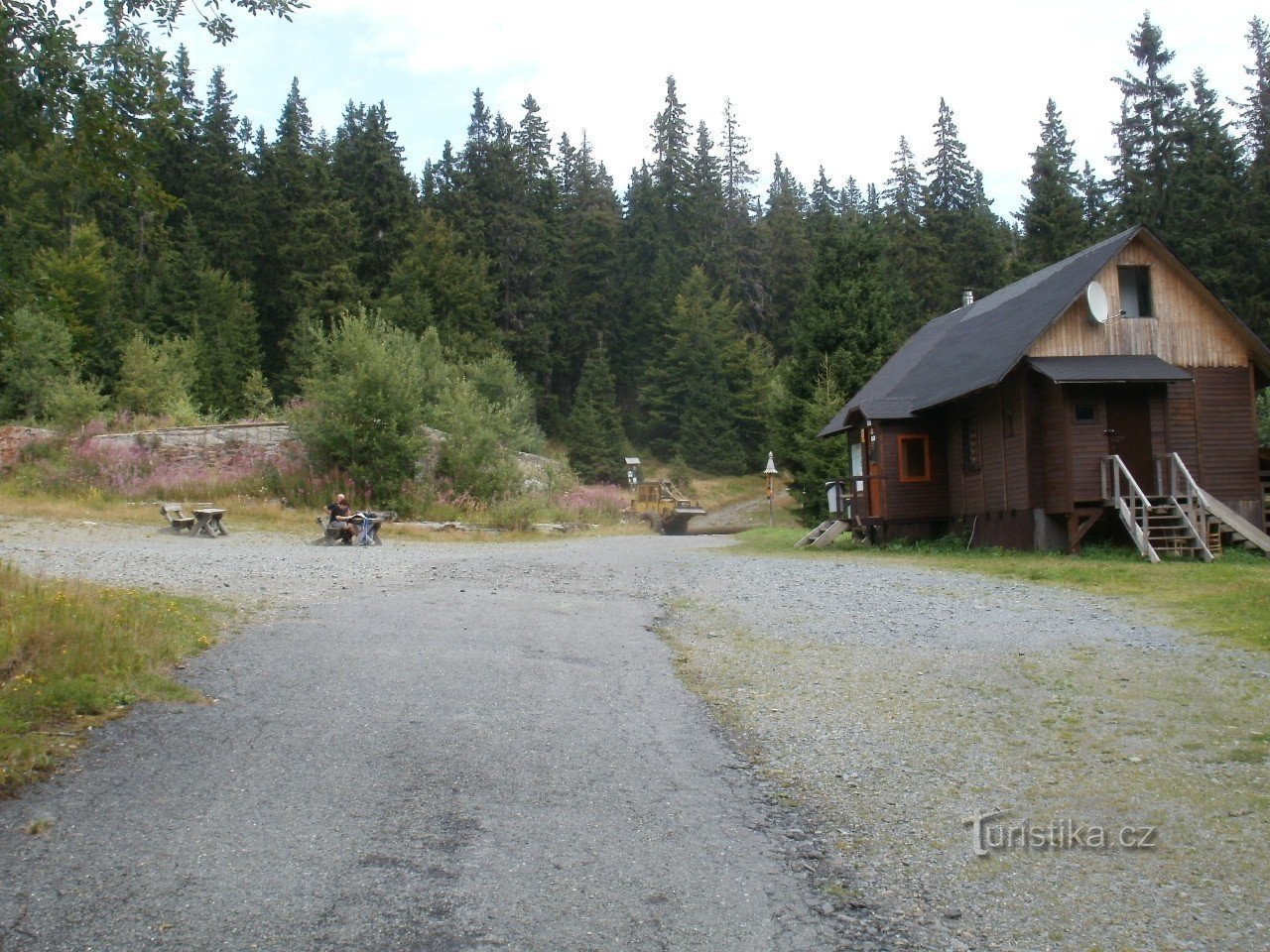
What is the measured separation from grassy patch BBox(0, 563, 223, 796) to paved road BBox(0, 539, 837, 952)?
26cm

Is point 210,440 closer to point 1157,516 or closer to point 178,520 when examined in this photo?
point 178,520

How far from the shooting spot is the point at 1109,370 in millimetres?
21750

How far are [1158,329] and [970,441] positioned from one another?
496 cm

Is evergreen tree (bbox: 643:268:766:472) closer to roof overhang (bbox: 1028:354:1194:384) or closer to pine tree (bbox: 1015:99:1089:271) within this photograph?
pine tree (bbox: 1015:99:1089:271)

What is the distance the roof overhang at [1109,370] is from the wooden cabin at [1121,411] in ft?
0.13

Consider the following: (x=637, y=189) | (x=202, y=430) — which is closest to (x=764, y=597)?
(x=202, y=430)

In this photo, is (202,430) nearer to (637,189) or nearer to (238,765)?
(238,765)

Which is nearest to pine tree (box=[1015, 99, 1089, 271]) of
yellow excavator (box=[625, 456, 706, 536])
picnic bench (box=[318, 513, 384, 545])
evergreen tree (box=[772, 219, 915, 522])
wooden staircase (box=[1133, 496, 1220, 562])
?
evergreen tree (box=[772, 219, 915, 522])

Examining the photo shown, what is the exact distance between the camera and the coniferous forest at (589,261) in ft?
143

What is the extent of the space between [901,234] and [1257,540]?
56.2 metres

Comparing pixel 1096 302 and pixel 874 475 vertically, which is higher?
pixel 1096 302

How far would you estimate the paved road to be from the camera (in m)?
4.30

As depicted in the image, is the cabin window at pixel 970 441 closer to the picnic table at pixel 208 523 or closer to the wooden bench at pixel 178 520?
the picnic table at pixel 208 523

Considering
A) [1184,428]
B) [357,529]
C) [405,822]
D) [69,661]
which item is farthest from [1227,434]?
[69,661]
